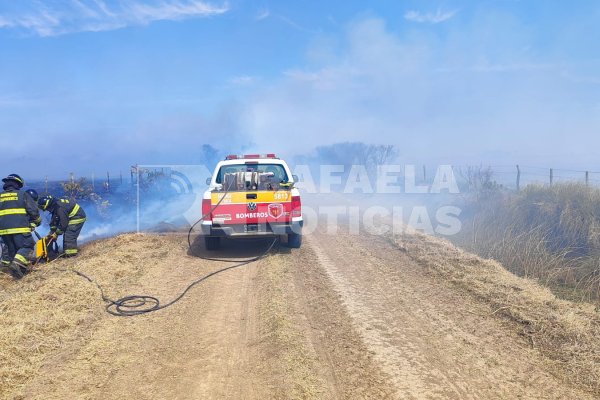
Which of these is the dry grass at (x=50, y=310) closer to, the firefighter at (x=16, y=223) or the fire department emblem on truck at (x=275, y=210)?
the firefighter at (x=16, y=223)

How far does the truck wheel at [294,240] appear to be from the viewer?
8.73 metres

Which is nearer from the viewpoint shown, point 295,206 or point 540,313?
point 540,313

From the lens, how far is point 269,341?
436cm

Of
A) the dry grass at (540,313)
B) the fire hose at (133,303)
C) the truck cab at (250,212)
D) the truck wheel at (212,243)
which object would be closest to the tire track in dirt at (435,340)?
the dry grass at (540,313)

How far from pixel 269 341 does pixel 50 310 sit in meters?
2.89

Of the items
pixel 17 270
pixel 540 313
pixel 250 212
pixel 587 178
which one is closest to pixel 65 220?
pixel 17 270

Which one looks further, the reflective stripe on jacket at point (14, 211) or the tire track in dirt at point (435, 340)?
the reflective stripe on jacket at point (14, 211)

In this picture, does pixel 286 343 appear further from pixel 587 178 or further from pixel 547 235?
pixel 587 178

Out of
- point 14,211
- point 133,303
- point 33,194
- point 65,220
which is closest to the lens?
point 133,303

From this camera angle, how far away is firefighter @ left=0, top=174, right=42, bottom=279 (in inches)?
313

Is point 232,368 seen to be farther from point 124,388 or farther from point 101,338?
point 101,338

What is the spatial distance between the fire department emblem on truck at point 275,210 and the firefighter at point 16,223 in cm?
481

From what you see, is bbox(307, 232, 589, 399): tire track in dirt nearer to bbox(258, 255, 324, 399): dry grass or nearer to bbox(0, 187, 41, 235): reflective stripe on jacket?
bbox(258, 255, 324, 399): dry grass

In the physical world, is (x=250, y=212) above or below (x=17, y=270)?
above
